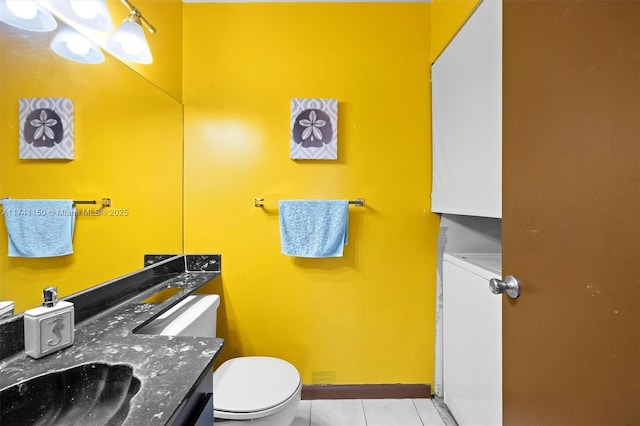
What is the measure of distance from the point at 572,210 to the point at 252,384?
1217mm

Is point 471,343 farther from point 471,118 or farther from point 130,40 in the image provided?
point 130,40

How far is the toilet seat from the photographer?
965 millimetres

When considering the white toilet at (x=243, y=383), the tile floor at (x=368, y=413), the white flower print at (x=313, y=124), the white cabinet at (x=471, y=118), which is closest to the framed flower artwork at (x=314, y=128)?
the white flower print at (x=313, y=124)

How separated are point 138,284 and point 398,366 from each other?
57.8 inches

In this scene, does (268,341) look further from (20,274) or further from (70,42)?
(70,42)

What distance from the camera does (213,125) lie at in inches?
61.6

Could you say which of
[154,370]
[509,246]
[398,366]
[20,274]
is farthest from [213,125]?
[398,366]

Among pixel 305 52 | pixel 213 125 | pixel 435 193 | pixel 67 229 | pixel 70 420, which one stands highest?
pixel 305 52

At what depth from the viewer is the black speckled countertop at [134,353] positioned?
21.6 inches

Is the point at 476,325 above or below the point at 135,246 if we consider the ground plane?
below

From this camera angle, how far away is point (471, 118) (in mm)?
1134

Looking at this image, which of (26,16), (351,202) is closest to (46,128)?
(26,16)

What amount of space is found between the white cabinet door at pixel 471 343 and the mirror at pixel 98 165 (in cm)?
151

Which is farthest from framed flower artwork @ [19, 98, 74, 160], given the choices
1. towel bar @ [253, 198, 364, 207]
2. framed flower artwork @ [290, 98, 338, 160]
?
framed flower artwork @ [290, 98, 338, 160]
